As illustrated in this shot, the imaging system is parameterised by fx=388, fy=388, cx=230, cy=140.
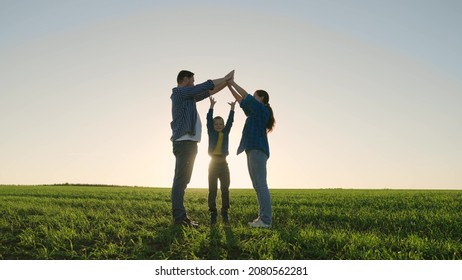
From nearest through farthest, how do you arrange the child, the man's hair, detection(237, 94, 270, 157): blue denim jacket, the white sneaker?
1. the white sneaker
2. detection(237, 94, 270, 157): blue denim jacket
3. the man's hair
4. the child

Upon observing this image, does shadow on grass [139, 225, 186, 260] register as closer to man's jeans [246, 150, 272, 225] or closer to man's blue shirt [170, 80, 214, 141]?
man's jeans [246, 150, 272, 225]

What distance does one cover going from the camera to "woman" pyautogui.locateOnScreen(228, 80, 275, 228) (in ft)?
25.6

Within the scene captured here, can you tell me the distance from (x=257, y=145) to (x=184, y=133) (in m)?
1.49

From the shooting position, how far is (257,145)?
25.7ft

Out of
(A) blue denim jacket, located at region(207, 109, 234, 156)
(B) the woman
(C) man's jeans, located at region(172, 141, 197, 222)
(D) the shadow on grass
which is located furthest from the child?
(D) the shadow on grass

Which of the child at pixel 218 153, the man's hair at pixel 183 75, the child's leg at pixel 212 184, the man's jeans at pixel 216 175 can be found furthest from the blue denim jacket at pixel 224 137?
the man's hair at pixel 183 75

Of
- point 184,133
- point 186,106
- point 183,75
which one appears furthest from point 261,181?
point 183,75

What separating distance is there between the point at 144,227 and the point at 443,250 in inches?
218

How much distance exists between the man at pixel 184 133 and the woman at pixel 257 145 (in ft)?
2.02

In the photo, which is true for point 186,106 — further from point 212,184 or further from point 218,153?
point 212,184

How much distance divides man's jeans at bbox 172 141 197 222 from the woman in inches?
41.4

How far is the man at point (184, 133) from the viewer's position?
7.75 meters

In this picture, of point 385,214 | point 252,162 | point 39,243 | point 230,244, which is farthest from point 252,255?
point 385,214

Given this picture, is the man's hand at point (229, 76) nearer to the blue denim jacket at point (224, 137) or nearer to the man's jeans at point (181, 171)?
the blue denim jacket at point (224, 137)
